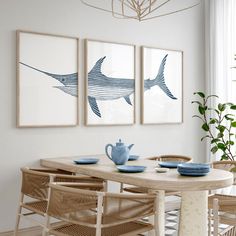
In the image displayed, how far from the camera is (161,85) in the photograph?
16.2ft

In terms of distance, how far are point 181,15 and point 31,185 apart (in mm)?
2931

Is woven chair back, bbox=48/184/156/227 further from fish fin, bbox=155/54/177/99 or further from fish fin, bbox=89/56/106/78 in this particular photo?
fish fin, bbox=155/54/177/99

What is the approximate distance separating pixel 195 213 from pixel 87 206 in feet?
2.61

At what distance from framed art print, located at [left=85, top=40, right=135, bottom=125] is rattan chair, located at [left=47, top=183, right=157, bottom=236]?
1.73 meters

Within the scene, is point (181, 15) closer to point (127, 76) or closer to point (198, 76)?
point (198, 76)

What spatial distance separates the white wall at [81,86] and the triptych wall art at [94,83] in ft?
0.23

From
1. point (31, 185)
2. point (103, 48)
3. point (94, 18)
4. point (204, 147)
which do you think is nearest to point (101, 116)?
point (103, 48)

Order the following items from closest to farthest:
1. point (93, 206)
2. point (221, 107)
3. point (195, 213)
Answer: point (93, 206)
point (195, 213)
point (221, 107)

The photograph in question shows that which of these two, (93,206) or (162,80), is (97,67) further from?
(93,206)

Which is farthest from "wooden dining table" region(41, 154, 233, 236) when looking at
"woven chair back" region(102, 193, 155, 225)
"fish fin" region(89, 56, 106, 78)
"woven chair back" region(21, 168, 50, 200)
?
"fish fin" region(89, 56, 106, 78)

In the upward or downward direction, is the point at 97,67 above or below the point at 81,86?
above

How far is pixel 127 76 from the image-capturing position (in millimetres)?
4613

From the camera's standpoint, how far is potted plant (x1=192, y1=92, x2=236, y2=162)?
4.84 m

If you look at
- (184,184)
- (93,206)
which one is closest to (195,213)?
(184,184)
